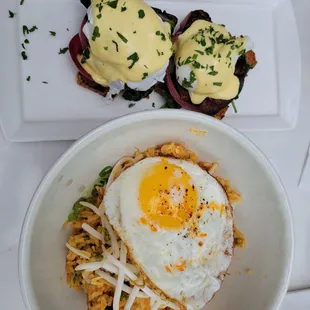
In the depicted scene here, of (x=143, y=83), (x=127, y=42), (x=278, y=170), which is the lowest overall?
(x=278, y=170)

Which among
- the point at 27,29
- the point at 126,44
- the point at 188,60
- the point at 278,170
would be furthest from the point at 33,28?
the point at 278,170

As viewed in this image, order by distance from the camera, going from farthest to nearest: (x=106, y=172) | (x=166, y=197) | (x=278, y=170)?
(x=278, y=170)
(x=106, y=172)
(x=166, y=197)

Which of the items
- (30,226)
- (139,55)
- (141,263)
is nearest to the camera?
(30,226)

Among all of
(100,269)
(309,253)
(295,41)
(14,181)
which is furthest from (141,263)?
(295,41)

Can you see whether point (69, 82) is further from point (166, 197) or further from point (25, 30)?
point (166, 197)

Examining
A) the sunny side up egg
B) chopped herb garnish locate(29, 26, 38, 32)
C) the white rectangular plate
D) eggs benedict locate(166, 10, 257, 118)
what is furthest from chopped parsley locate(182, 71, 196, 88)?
chopped herb garnish locate(29, 26, 38, 32)

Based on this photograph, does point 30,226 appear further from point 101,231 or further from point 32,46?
point 32,46
